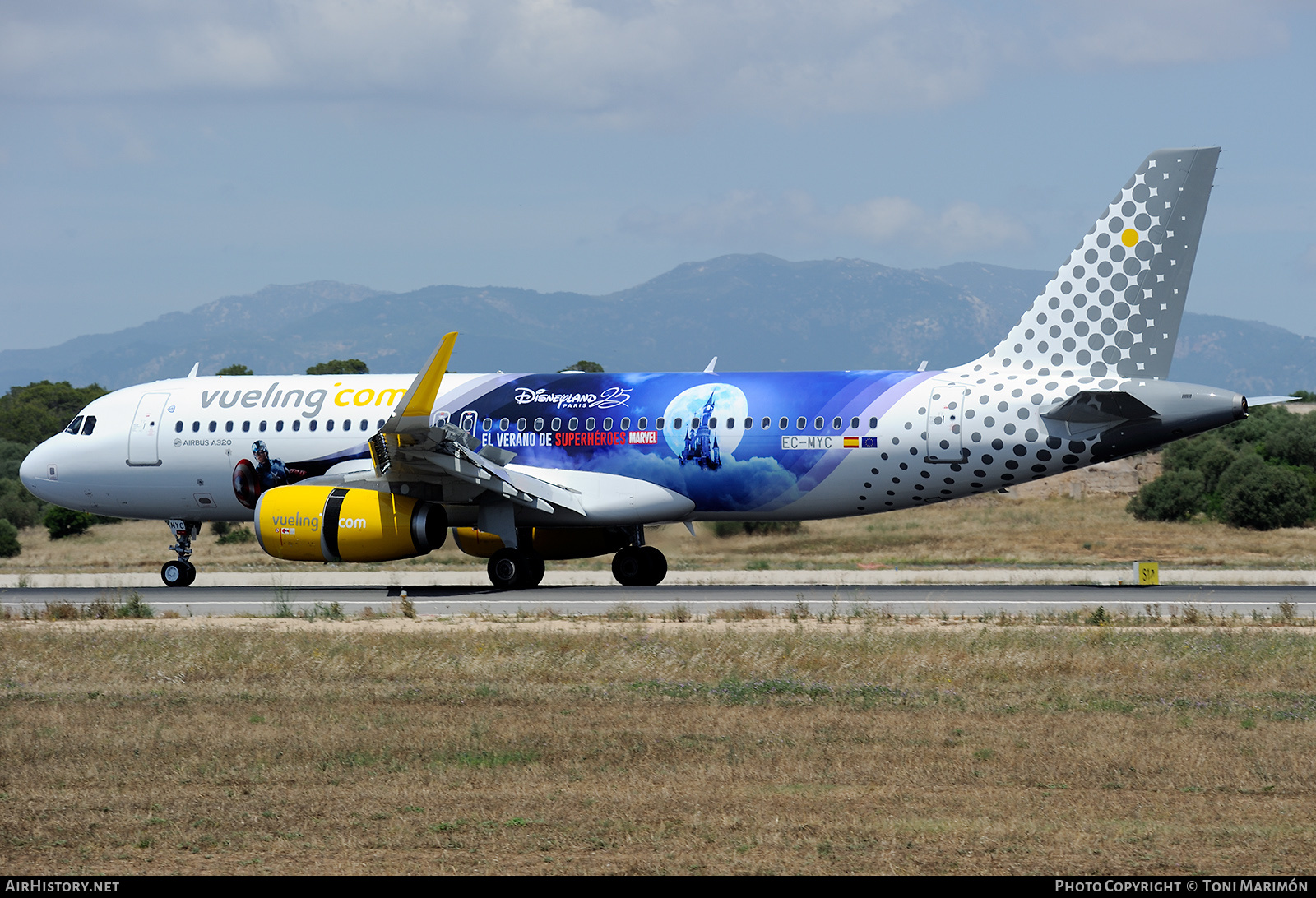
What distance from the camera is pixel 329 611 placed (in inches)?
852

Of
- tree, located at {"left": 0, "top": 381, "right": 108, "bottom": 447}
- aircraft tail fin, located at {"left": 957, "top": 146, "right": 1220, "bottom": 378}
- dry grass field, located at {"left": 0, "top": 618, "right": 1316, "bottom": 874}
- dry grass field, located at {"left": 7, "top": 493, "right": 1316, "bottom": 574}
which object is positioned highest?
tree, located at {"left": 0, "top": 381, "right": 108, "bottom": 447}

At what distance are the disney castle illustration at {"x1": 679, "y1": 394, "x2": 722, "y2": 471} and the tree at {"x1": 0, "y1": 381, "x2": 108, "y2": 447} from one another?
63.0m

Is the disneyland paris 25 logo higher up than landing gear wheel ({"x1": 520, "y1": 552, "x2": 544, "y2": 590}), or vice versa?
the disneyland paris 25 logo

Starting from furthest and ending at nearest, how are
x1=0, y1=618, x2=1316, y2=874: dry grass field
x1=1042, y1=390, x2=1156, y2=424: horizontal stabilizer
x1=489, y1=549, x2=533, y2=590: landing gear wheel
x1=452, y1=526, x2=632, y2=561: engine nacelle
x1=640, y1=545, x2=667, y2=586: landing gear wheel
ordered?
1. x1=640, y1=545, x2=667, y2=586: landing gear wheel
2. x1=452, y1=526, x2=632, y2=561: engine nacelle
3. x1=489, y1=549, x2=533, y2=590: landing gear wheel
4. x1=1042, y1=390, x2=1156, y2=424: horizontal stabilizer
5. x1=0, y1=618, x2=1316, y2=874: dry grass field

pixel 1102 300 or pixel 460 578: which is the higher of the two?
pixel 1102 300

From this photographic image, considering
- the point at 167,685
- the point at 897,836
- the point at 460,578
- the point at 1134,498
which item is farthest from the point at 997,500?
the point at 897,836

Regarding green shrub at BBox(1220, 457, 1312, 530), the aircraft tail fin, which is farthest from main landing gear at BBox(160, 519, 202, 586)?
green shrub at BBox(1220, 457, 1312, 530)

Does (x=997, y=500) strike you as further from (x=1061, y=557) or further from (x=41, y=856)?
(x=41, y=856)

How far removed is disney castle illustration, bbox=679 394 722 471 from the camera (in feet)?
A: 84.6

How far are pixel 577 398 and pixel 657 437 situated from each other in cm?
197

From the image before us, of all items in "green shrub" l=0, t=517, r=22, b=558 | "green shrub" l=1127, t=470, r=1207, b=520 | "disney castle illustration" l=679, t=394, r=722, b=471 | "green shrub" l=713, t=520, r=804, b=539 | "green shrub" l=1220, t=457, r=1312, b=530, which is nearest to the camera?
"disney castle illustration" l=679, t=394, r=722, b=471

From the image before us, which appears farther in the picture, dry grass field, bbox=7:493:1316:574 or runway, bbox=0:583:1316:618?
dry grass field, bbox=7:493:1316:574

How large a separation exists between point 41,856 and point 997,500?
51.5 meters

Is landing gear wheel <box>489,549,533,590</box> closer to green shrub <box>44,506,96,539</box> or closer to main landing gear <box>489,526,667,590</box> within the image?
main landing gear <box>489,526,667,590</box>
